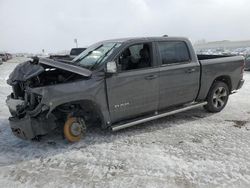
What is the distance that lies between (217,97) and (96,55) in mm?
3267

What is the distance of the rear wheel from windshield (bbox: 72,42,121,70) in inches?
39.9

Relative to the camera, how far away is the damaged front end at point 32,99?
182 inches

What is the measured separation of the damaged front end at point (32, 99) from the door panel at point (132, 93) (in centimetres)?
59

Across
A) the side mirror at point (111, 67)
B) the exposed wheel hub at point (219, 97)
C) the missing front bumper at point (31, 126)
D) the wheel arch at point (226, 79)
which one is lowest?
the exposed wheel hub at point (219, 97)

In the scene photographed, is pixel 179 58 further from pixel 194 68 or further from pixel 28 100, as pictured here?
pixel 28 100

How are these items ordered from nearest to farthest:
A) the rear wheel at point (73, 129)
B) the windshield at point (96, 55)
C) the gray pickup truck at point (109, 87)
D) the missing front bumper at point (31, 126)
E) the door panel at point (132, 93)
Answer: the missing front bumper at point (31, 126), the gray pickup truck at point (109, 87), the rear wheel at point (73, 129), the door panel at point (132, 93), the windshield at point (96, 55)

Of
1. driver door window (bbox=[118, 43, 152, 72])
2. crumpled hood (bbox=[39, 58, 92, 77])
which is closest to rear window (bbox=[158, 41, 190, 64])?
driver door window (bbox=[118, 43, 152, 72])

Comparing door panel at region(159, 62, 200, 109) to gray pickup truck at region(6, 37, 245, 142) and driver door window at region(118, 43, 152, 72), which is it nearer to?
gray pickup truck at region(6, 37, 245, 142)

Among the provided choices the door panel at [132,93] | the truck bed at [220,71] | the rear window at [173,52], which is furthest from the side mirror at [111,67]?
the truck bed at [220,71]

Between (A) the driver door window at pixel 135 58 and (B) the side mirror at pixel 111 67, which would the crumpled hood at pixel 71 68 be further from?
(A) the driver door window at pixel 135 58

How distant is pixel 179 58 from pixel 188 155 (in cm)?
237

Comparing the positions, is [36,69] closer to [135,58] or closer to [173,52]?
[135,58]

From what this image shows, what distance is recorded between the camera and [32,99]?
4.75 meters

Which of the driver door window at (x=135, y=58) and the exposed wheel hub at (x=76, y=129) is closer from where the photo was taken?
the exposed wheel hub at (x=76, y=129)
